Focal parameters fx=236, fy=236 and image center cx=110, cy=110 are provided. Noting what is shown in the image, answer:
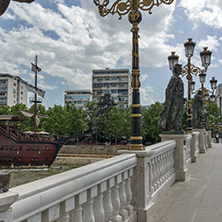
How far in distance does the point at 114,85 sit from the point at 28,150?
188ft

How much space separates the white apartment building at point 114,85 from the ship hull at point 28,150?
163ft

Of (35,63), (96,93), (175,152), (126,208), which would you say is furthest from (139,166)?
(96,93)

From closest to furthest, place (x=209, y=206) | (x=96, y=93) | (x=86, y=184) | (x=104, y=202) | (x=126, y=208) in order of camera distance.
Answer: (x=86, y=184)
(x=104, y=202)
(x=126, y=208)
(x=209, y=206)
(x=96, y=93)

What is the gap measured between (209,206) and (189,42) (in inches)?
371

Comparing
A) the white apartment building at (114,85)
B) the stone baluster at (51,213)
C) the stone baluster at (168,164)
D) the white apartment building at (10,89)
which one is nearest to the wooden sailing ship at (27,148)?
the stone baluster at (168,164)

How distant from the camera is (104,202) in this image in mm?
2879

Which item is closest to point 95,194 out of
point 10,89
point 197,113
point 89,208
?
point 89,208

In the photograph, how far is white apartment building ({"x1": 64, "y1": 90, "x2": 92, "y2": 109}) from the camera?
10281 cm

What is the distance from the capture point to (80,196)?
2.21m

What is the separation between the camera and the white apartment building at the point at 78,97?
10281cm

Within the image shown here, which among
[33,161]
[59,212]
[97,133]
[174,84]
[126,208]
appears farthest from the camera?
[97,133]

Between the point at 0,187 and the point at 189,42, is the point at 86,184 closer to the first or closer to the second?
the point at 0,187

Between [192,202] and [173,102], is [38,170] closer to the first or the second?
[173,102]

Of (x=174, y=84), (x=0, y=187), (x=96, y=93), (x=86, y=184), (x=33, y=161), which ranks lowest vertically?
(x=33, y=161)
